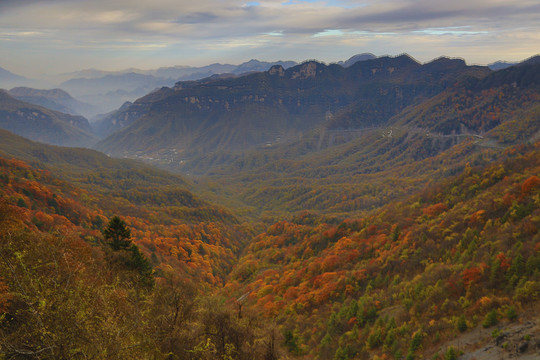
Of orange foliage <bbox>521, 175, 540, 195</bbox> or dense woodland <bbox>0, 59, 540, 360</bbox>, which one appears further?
orange foliage <bbox>521, 175, 540, 195</bbox>

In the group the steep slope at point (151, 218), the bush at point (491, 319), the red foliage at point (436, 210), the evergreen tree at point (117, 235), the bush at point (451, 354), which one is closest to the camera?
the bush at point (451, 354)

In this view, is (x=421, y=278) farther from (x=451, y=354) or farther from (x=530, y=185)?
(x=530, y=185)

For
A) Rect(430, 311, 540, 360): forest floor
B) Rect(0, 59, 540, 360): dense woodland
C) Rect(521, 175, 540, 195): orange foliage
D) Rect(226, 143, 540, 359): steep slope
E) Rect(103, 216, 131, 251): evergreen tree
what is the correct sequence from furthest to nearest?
Rect(521, 175, 540, 195): orange foliage < Rect(103, 216, 131, 251): evergreen tree < Rect(226, 143, 540, 359): steep slope < Rect(430, 311, 540, 360): forest floor < Rect(0, 59, 540, 360): dense woodland

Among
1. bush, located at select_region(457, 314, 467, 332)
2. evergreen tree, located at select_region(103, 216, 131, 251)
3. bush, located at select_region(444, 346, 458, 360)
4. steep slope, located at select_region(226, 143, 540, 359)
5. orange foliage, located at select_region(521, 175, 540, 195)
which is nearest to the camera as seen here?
bush, located at select_region(444, 346, 458, 360)

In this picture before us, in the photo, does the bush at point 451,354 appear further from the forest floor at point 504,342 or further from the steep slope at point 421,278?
the steep slope at point 421,278

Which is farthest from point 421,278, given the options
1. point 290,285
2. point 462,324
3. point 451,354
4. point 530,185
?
point 290,285

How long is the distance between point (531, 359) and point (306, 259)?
65700mm

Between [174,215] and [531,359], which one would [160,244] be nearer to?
[174,215]

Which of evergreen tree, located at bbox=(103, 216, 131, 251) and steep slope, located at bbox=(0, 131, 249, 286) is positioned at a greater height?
evergreen tree, located at bbox=(103, 216, 131, 251)

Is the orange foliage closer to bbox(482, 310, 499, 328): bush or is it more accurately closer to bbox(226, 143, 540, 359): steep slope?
Result: bbox(226, 143, 540, 359): steep slope

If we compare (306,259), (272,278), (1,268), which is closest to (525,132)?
(306,259)

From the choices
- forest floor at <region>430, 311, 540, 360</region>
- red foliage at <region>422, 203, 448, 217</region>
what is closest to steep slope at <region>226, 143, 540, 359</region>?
red foliage at <region>422, 203, 448, 217</region>

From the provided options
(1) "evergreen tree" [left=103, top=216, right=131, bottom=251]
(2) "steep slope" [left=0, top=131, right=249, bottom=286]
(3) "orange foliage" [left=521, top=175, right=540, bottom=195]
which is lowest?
(2) "steep slope" [left=0, top=131, right=249, bottom=286]

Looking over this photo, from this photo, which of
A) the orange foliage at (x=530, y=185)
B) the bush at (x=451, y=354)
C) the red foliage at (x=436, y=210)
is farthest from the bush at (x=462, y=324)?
the red foliage at (x=436, y=210)
